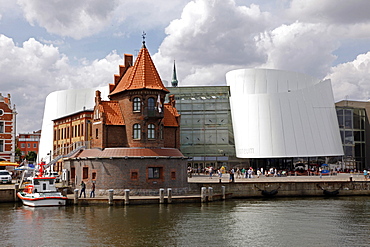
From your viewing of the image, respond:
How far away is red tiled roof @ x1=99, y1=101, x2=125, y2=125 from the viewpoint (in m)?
41.5

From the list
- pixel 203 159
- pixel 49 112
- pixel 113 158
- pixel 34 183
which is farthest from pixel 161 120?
pixel 49 112

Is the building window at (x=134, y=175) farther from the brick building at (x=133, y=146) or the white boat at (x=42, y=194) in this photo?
the white boat at (x=42, y=194)

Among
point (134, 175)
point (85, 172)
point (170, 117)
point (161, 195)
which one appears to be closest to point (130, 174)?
point (134, 175)

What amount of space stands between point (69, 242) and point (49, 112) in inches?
2669

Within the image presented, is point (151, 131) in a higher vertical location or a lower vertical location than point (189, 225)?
higher

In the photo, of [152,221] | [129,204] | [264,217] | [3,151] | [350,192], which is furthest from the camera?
[3,151]

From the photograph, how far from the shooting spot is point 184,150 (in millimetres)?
72938

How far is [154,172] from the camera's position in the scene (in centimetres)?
3941

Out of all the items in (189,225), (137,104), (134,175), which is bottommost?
(189,225)

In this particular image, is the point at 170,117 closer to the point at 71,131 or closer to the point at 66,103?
the point at 71,131

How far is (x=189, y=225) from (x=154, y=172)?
41.9ft

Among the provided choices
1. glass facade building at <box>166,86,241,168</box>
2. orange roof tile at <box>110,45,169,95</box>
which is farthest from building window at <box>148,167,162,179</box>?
glass facade building at <box>166,86,241,168</box>

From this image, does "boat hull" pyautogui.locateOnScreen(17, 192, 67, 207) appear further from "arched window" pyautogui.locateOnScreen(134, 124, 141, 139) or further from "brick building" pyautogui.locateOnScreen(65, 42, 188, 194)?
"arched window" pyautogui.locateOnScreen(134, 124, 141, 139)

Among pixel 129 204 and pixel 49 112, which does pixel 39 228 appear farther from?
pixel 49 112
